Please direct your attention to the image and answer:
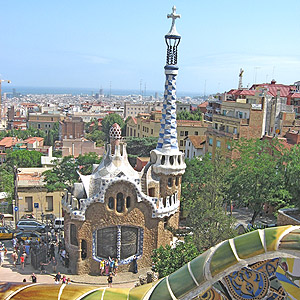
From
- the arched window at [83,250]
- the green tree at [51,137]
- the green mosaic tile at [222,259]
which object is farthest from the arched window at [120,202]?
the green tree at [51,137]

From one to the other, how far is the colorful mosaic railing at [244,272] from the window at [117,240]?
1665cm

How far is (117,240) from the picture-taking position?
23953 mm

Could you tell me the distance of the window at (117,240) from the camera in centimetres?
2384

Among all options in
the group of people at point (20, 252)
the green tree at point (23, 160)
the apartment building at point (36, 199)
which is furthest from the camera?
the green tree at point (23, 160)

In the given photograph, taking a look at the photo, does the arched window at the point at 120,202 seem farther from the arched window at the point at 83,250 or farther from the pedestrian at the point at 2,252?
the pedestrian at the point at 2,252

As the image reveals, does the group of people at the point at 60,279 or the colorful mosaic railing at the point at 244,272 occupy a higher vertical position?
the colorful mosaic railing at the point at 244,272

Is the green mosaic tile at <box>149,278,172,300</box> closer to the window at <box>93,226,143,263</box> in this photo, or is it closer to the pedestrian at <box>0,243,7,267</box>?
the window at <box>93,226,143,263</box>

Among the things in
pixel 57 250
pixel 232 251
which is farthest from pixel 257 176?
pixel 232 251

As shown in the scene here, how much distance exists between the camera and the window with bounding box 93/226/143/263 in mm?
23842

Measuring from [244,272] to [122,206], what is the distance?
1714 cm

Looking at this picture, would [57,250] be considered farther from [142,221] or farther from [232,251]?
[232,251]

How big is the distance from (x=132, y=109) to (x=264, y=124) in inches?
4702

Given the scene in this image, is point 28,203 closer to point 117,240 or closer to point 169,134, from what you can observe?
point 117,240

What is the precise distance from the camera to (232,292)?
693 cm
